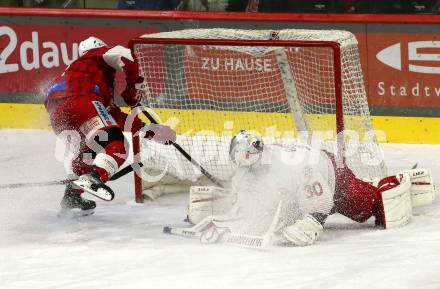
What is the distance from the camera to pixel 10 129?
9.77 meters

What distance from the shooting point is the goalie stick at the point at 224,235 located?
251 inches

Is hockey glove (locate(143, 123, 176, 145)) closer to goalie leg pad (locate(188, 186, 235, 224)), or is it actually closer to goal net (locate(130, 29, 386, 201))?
goal net (locate(130, 29, 386, 201))

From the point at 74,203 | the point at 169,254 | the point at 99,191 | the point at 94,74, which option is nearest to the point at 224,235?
the point at 169,254

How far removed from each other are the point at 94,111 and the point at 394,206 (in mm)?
1753

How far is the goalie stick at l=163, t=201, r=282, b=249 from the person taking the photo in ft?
21.0

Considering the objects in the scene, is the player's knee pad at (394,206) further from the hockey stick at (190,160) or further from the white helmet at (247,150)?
the hockey stick at (190,160)

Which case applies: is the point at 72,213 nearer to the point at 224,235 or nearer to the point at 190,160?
the point at 190,160

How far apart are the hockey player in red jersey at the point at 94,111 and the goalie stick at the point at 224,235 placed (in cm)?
57

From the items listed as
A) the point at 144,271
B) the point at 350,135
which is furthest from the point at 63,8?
the point at 144,271

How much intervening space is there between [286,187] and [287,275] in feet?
2.59

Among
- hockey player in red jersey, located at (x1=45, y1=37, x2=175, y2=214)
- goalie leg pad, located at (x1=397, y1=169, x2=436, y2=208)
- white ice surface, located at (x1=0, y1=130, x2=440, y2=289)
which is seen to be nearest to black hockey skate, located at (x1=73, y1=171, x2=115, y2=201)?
hockey player in red jersey, located at (x1=45, y1=37, x2=175, y2=214)

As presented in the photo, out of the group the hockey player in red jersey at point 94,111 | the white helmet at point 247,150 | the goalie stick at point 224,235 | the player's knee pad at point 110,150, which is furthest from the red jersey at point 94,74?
the white helmet at point 247,150

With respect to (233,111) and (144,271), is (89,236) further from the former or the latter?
(233,111)

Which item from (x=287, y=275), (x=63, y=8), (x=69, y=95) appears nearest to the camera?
(x=287, y=275)
